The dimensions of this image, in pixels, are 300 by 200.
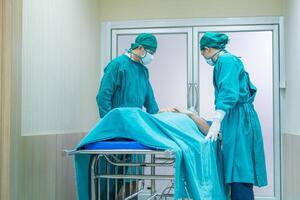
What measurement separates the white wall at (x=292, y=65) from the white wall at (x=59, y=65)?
1699 mm

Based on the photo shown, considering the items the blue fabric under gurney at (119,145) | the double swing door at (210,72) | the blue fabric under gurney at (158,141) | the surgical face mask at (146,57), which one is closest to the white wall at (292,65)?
the double swing door at (210,72)

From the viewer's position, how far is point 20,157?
8.84 feet

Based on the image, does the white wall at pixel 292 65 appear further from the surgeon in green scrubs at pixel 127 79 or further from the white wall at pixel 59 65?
the white wall at pixel 59 65

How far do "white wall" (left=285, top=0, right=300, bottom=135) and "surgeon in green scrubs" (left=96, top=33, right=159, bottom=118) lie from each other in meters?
1.23

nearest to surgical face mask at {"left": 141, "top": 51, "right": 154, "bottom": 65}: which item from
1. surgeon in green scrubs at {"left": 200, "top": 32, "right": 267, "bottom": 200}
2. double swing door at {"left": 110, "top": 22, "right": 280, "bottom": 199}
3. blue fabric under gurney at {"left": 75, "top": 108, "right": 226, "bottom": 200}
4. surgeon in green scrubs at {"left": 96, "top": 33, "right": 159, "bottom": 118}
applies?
surgeon in green scrubs at {"left": 96, "top": 33, "right": 159, "bottom": 118}

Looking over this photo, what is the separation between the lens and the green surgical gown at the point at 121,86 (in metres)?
3.27

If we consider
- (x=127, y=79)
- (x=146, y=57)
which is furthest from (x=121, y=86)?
(x=146, y=57)

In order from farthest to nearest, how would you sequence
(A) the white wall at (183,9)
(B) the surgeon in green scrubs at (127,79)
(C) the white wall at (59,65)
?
(A) the white wall at (183,9), (B) the surgeon in green scrubs at (127,79), (C) the white wall at (59,65)

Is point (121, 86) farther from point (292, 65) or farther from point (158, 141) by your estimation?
point (292, 65)

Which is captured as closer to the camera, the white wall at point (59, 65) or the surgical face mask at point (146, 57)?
the white wall at point (59, 65)

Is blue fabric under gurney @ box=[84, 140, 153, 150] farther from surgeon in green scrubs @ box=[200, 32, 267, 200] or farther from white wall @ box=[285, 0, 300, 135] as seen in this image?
white wall @ box=[285, 0, 300, 135]

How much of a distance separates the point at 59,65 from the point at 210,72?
1596 mm

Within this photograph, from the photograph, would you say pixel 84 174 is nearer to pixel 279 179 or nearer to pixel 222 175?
pixel 222 175

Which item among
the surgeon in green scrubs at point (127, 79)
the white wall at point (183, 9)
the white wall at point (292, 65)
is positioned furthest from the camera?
the white wall at point (183, 9)
